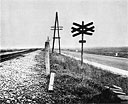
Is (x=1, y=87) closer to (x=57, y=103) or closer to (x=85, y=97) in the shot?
(x=57, y=103)

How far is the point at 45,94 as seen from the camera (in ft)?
12.8

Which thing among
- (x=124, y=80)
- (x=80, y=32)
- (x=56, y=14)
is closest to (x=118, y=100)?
(x=124, y=80)

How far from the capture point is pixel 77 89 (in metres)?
4.44

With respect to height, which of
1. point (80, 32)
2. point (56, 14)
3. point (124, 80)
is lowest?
point (124, 80)

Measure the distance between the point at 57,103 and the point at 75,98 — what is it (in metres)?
0.54

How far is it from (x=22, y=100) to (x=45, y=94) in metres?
0.62

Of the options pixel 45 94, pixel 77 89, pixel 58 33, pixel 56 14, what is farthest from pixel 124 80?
pixel 58 33

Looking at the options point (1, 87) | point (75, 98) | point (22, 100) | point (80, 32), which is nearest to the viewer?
point (22, 100)

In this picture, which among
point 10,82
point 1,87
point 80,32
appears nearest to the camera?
point 1,87

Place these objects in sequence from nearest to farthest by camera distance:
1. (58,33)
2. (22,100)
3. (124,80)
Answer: (22,100) < (124,80) < (58,33)

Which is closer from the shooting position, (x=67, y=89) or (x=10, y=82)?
(x=67, y=89)

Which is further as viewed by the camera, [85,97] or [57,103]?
[85,97]

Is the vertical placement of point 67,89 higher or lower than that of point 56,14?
lower

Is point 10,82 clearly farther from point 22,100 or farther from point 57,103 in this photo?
point 57,103
